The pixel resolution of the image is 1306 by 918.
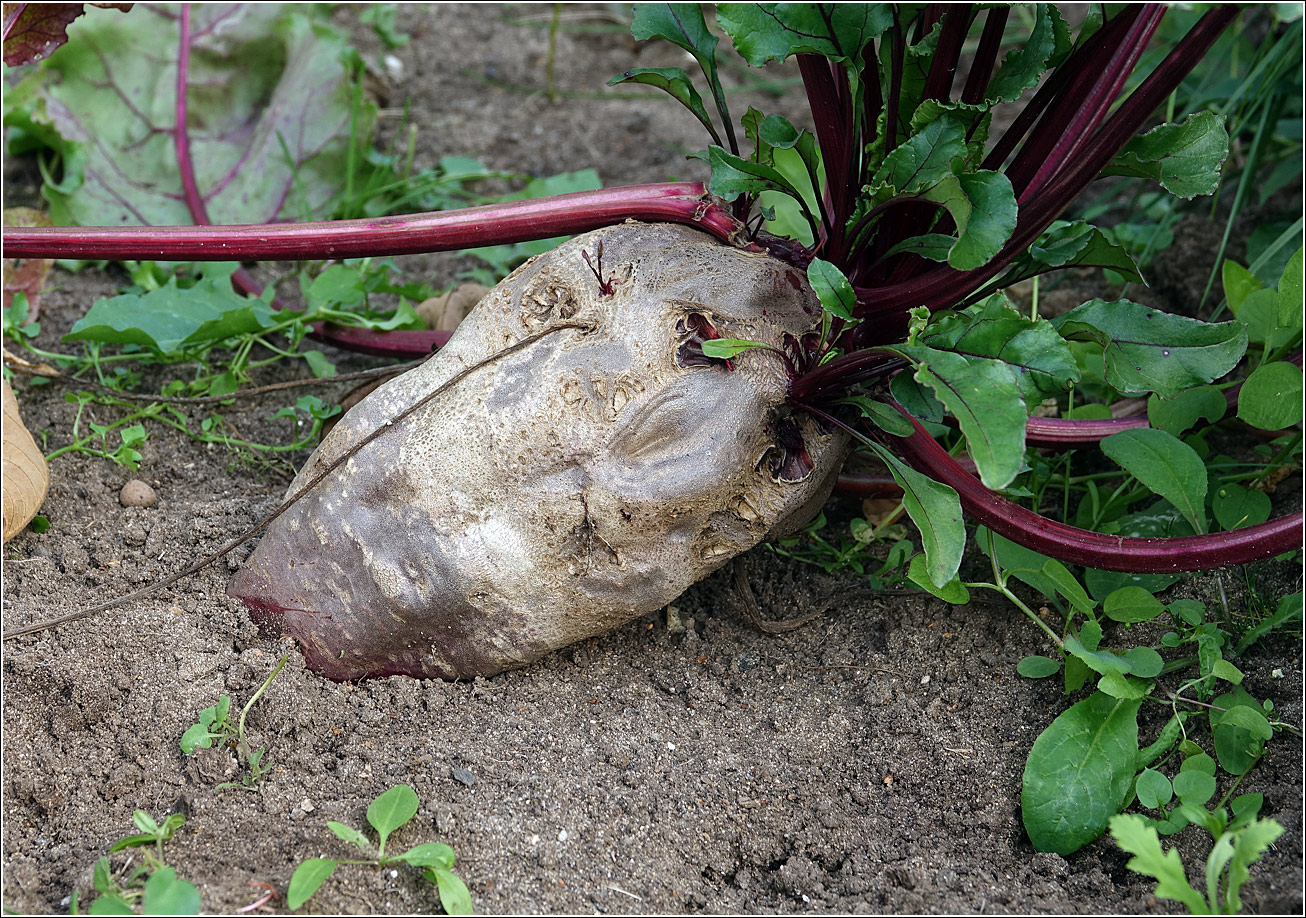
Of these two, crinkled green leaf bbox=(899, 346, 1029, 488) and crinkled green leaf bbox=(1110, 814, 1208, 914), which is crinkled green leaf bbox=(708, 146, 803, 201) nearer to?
crinkled green leaf bbox=(899, 346, 1029, 488)

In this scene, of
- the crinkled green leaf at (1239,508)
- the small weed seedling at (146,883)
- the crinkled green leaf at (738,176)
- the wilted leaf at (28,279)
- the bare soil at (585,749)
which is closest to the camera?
the small weed seedling at (146,883)

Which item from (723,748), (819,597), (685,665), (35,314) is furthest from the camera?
(35,314)

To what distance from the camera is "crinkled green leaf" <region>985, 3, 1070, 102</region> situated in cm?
164

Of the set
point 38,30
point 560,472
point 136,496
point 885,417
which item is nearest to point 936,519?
point 885,417

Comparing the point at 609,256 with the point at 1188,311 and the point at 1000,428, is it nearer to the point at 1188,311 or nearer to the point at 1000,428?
the point at 1000,428

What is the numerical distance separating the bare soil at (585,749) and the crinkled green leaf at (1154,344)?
48 cm

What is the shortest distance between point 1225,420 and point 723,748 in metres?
1.25

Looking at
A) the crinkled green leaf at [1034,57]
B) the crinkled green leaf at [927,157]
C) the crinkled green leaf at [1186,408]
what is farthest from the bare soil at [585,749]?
the crinkled green leaf at [1034,57]

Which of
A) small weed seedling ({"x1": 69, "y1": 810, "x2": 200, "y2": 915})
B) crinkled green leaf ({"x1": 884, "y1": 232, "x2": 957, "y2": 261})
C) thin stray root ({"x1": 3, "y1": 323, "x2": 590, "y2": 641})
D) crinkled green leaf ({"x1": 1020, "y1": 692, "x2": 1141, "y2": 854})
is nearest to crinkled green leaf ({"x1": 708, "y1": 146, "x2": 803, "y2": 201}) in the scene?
crinkled green leaf ({"x1": 884, "y1": 232, "x2": 957, "y2": 261})

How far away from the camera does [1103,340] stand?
1.71 meters

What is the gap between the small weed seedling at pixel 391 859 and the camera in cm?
136

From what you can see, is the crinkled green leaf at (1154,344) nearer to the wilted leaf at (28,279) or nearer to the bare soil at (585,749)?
the bare soil at (585,749)

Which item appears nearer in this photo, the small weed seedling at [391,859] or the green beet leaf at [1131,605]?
the small weed seedling at [391,859]

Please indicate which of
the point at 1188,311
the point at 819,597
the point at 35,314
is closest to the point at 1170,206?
the point at 1188,311
